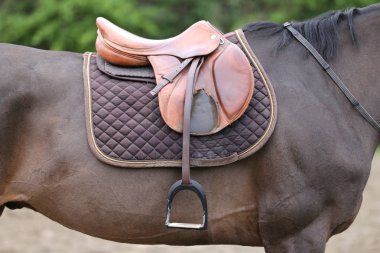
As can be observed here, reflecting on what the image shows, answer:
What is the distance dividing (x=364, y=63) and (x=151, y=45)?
1.00m

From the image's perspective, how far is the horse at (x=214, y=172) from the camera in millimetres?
2889

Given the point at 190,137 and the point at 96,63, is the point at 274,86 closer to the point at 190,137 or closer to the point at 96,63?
the point at 190,137

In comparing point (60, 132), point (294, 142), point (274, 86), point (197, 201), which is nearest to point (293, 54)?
point (274, 86)

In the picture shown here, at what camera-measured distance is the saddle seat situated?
2.99 m

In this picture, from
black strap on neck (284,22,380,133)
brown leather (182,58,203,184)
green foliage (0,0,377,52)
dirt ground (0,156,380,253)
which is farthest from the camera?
green foliage (0,0,377,52)

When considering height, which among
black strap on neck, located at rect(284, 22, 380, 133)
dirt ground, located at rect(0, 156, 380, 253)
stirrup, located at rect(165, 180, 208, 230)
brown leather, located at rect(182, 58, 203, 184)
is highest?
black strap on neck, located at rect(284, 22, 380, 133)

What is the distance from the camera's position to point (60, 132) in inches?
114

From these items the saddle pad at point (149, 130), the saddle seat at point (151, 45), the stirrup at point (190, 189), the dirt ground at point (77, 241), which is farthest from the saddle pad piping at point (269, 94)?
the dirt ground at point (77, 241)

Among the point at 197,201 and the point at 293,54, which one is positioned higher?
the point at 293,54

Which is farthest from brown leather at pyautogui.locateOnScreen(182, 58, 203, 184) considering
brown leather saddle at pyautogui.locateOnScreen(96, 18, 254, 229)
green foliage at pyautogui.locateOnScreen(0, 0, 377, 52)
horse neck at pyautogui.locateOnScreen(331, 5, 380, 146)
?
green foliage at pyautogui.locateOnScreen(0, 0, 377, 52)

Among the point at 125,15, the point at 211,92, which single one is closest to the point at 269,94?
the point at 211,92

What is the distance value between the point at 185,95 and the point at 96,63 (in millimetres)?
490

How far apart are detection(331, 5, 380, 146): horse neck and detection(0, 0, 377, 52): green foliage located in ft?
21.3

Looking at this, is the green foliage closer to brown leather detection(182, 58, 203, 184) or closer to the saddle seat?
the saddle seat
